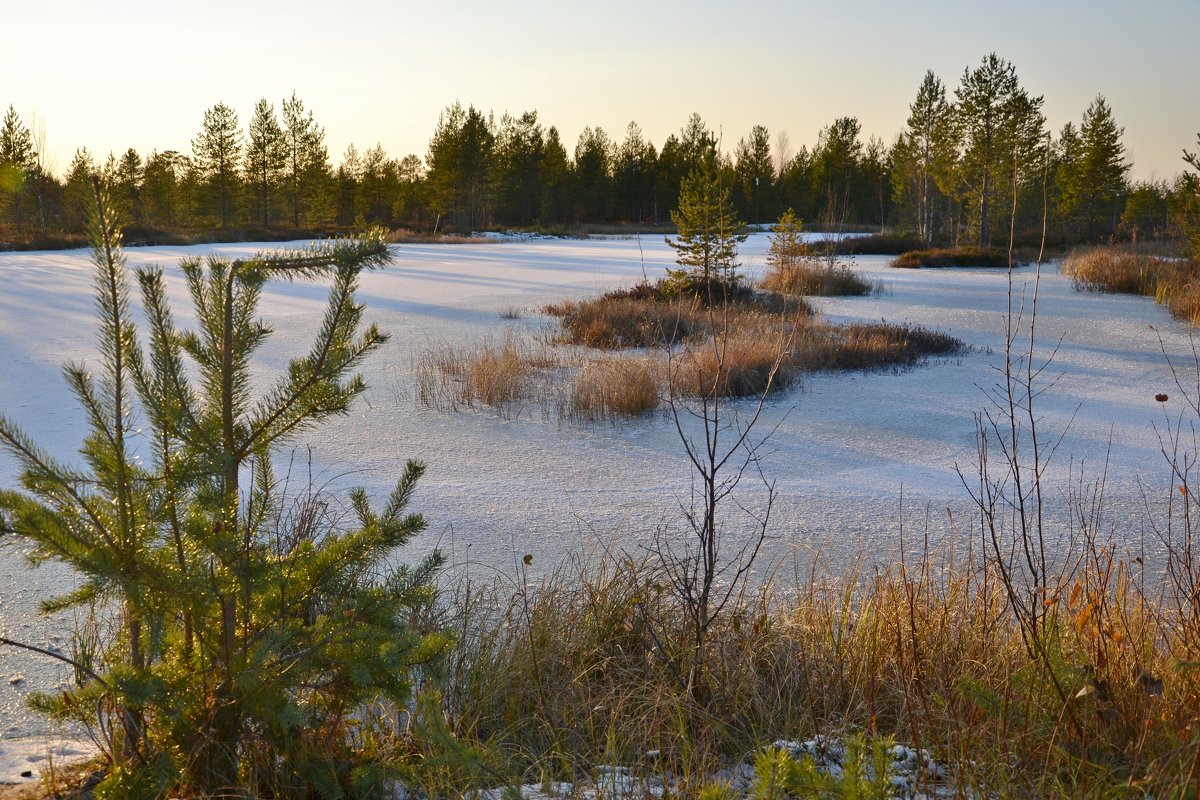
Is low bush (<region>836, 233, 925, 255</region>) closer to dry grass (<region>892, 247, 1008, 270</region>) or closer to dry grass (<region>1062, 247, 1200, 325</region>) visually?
dry grass (<region>892, 247, 1008, 270</region>)

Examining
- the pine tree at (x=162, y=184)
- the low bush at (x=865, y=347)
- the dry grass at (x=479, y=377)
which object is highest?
the pine tree at (x=162, y=184)

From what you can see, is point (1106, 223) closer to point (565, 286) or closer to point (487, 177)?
point (487, 177)

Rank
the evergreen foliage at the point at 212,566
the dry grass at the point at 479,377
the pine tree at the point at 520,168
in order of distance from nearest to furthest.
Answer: the evergreen foliage at the point at 212,566 → the dry grass at the point at 479,377 → the pine tree at the point at 520,168

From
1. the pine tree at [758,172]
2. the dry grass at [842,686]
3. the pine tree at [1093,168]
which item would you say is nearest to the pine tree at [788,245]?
the dry grass at [842,686]

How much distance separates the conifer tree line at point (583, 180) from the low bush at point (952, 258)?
275cm

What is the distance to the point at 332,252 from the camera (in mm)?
1798

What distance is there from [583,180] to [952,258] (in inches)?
1456

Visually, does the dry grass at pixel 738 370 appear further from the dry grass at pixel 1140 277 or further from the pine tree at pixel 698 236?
the dry grass at pixel 1140 277

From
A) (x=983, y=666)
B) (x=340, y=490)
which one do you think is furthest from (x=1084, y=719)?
(x=340, y=490)

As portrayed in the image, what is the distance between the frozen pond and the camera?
4162 mm

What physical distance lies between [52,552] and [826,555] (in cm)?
316

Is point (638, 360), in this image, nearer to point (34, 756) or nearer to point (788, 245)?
point (34, 756)

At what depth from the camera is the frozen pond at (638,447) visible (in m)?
4.16

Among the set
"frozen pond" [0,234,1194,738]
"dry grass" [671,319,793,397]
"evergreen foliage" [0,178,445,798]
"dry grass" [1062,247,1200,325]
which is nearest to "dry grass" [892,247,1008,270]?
"dry grass" [1062,247,1200,325]
